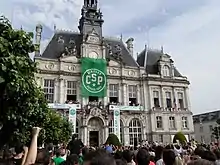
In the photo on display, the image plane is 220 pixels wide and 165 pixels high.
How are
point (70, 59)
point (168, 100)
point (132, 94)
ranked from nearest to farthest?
point (70, 59)
point (132, 94)
point (168, 100)

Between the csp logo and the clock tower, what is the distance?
270 cm

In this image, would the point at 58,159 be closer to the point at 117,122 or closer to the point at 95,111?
the point at 95,111

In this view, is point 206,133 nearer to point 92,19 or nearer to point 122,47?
point 122,47

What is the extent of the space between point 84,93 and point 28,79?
21989mm

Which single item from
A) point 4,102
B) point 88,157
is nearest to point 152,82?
point 4,102

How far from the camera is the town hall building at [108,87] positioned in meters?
30.9

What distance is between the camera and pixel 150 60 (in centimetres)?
3928

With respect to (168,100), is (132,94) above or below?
above

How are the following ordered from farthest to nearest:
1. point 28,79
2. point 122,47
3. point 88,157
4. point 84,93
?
point 122,47, point 84,93, point 28,79, point 88,157

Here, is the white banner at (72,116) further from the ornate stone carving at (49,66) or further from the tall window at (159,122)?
the tall window at (159,122)

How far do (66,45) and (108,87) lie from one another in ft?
27.2

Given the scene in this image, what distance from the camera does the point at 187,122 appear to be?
3641cm

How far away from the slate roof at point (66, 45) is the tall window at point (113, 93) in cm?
406

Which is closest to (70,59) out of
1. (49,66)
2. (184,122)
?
(49,66)
